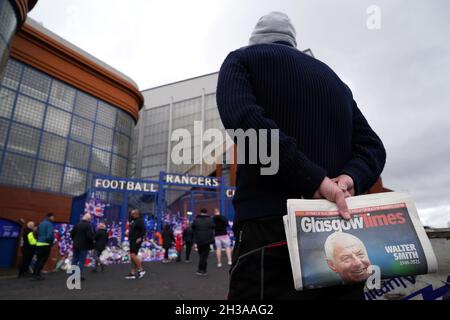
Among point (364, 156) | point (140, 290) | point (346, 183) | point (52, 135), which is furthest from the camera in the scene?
point (52, 135)

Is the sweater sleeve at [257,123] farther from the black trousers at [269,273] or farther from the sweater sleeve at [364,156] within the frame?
the sweater sleeve at [364,156]

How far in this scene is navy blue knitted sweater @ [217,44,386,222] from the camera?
3.51 feet

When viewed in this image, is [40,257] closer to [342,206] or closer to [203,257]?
[203,257]

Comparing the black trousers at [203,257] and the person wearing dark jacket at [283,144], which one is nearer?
the person wearing dark jacket at [283,144]

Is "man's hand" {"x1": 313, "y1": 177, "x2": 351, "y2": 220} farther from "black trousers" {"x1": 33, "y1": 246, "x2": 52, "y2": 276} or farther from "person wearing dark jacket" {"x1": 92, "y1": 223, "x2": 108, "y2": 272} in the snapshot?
"person wearing dark jacket" {"x1": 92, "y1": 223, "x2": 108, "y2": 272}

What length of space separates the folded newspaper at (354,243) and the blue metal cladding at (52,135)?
60.1 feet

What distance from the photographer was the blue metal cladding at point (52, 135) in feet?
51.5

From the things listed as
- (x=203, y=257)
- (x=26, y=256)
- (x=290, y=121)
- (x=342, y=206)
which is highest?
(x=290, y=121)

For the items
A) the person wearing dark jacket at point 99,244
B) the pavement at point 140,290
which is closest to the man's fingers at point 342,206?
the pavement at point 140,290

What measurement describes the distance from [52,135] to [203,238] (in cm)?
1451

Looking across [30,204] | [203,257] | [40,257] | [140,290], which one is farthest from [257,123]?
[30,204]

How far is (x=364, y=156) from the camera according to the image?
1355mm

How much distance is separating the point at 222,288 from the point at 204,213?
305 centimetres

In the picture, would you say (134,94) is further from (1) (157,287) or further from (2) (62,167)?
(1) (157,287)
